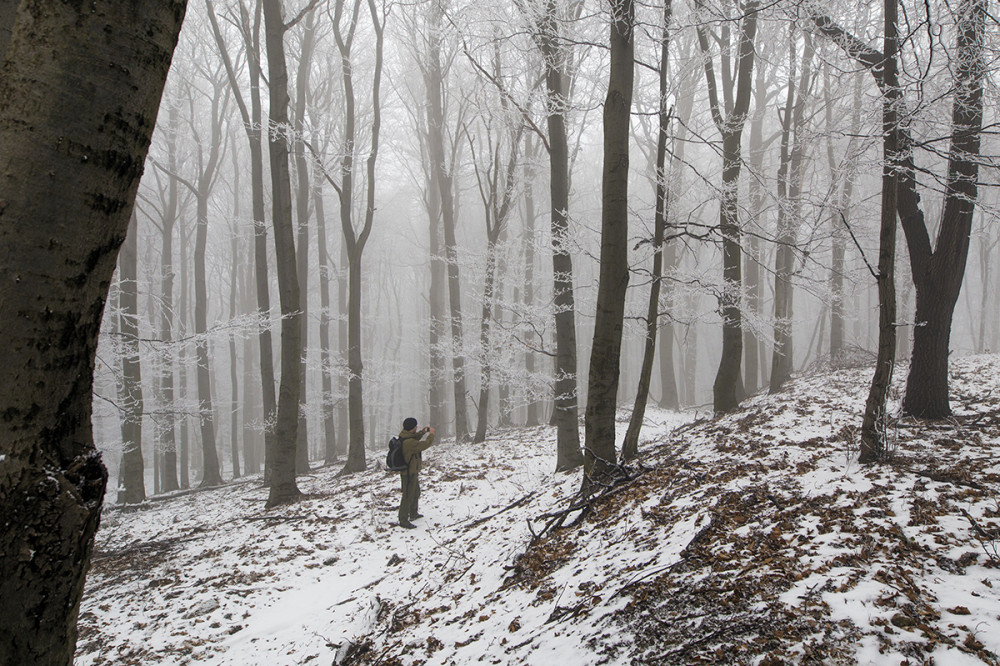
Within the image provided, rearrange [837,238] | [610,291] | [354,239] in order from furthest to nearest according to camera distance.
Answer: [354,239] → [837,238] → [610,291]

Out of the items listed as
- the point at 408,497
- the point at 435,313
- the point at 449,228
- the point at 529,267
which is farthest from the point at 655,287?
the point at 435,313

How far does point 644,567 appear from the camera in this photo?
339 centimetres

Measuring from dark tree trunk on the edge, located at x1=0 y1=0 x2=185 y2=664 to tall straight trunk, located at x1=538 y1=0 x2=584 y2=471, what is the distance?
6.74 metres

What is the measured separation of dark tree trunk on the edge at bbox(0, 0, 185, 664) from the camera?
130 cm

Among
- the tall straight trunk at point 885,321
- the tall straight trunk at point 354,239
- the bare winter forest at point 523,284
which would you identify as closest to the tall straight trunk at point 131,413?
the bare winter forest at point 523,284

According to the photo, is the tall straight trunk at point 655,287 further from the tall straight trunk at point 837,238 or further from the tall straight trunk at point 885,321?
the tall straight trunk at point 837,238

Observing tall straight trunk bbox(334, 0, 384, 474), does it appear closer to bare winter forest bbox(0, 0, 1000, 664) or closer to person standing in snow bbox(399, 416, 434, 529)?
bare winter forest bbox(0, 0, 1000, 664)

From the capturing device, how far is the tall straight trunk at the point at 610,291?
553 centimetres

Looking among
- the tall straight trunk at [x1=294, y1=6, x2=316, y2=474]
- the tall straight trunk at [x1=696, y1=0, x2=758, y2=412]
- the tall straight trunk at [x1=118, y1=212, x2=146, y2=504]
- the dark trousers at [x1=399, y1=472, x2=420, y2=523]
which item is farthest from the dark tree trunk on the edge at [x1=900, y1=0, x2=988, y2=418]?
the tall straight trunk at [x1=118, y1=212, x2=146, y2=504]

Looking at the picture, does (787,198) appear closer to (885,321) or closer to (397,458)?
(885,321)

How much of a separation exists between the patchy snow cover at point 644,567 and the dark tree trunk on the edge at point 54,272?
91.7 inches

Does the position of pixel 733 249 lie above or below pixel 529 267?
below

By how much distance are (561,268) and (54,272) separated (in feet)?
26.4

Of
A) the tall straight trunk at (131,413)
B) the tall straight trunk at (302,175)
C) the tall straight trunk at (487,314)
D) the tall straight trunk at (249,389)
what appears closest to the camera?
the tall straight trunk at (131,413)
